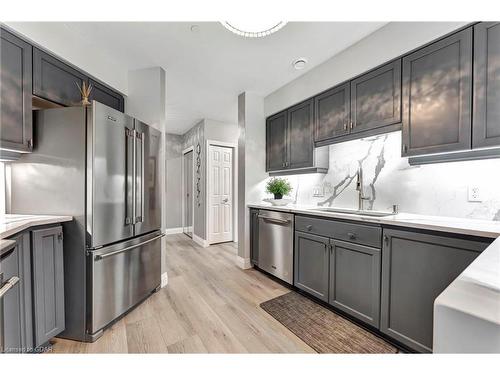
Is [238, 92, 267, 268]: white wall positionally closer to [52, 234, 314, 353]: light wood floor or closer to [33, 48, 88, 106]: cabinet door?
[52, 234, 314, 353]: light wood floor

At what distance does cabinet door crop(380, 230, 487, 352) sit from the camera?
126 centimetres

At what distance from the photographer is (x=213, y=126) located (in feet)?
14.7

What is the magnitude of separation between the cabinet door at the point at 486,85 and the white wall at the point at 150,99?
2.76m

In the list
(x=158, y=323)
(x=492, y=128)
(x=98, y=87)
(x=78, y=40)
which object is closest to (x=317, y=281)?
(x=158, y=323)

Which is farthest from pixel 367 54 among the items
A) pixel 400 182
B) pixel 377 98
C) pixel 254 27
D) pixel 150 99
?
pixel 150 99

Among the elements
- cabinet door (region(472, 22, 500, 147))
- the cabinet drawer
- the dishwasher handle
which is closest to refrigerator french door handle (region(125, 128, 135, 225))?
the dishwasher handle

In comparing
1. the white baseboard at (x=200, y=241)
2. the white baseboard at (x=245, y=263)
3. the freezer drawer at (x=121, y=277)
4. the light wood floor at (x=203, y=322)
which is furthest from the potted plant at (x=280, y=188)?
the white baseboard at (x=200, y=241)

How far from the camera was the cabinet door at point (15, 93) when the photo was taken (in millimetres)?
1454

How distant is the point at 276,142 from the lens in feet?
10.2

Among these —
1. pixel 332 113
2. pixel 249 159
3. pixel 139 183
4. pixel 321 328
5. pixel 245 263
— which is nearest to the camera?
pixel 321 328

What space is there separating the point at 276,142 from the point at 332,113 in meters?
0.98

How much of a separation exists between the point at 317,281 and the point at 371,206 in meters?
0.96

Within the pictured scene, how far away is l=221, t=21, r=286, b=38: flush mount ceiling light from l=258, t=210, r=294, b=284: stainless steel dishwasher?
176cm

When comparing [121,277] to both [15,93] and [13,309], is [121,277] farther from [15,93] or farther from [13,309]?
[15,93]
